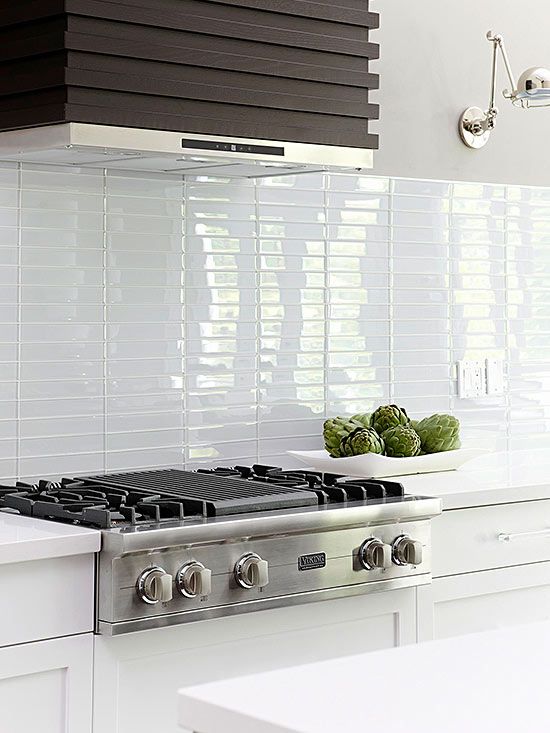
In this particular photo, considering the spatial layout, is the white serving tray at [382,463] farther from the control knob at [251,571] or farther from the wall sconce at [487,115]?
the wall sconce at [487,115]

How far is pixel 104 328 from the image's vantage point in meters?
2.89

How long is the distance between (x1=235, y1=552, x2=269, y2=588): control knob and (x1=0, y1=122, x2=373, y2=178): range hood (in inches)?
33.2

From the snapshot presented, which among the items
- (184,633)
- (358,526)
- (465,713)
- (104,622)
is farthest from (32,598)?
(465,713)

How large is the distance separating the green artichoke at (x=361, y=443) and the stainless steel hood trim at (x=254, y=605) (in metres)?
0.47

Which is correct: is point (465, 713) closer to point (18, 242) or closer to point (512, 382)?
point (18, 242)

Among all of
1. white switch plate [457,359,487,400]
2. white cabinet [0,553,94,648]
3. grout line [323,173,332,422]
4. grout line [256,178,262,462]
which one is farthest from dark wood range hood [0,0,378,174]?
white switch plate [457,359,487,400]

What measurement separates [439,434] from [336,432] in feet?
0.86

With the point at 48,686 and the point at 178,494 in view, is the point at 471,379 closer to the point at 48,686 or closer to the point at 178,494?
the point at 178,494

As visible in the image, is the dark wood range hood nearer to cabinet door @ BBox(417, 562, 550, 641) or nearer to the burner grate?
the burner grate

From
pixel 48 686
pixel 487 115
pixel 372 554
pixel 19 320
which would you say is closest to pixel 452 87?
pixel 487 115

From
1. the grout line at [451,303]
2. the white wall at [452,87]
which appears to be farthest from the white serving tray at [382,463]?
the white wall at [452,87]

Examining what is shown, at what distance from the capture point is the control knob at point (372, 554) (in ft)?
8.16

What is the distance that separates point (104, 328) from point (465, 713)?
6.46ft

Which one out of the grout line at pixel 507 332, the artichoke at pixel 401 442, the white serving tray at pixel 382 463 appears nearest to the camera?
the white serving tray at pixel 382 463
